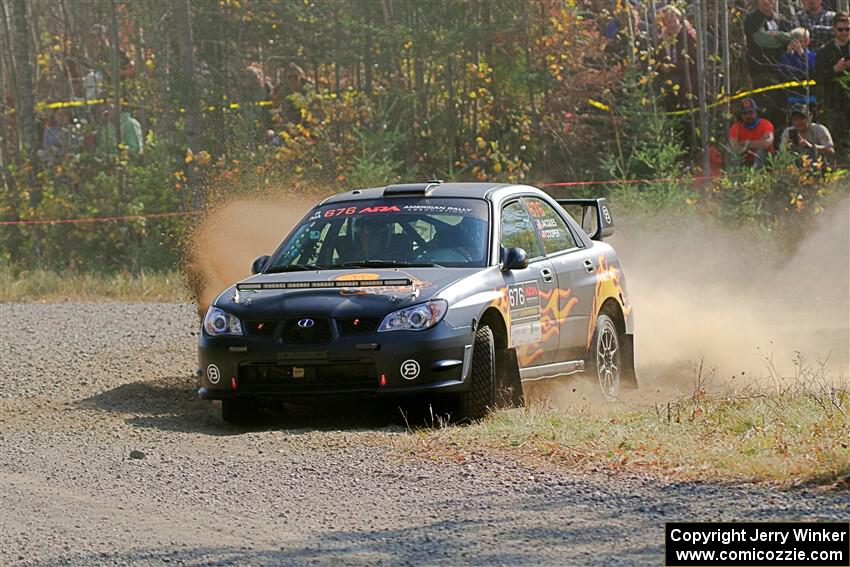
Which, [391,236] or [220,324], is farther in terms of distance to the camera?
[391,236]

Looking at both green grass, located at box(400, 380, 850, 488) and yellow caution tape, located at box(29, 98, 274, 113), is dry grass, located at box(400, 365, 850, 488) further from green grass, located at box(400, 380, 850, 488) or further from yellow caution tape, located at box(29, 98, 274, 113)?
yellow caution tape, located at box(29, 98, 274, 113)

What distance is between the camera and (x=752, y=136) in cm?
2228

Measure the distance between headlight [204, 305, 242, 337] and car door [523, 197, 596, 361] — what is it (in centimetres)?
237

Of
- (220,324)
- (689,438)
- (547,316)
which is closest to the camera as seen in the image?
(689,438)

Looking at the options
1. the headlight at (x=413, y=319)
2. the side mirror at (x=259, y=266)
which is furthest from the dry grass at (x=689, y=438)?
the side mirror at (x=259, y=266)

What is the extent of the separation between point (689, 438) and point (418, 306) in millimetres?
1927

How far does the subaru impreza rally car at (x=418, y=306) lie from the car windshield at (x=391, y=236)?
1cm

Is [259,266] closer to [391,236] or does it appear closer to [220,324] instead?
[391,236]

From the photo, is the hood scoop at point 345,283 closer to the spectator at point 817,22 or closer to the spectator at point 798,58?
the spectator at point 798,58

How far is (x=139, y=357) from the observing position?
1390 centimetres

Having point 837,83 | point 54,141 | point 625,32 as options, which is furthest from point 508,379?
point 54,141

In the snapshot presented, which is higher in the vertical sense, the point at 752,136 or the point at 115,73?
the point at 115,73

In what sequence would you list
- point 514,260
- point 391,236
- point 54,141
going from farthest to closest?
1. point 54,141
2. point 391,236
3. point 514,260

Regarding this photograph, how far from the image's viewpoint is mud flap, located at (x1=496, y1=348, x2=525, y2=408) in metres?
10.0
